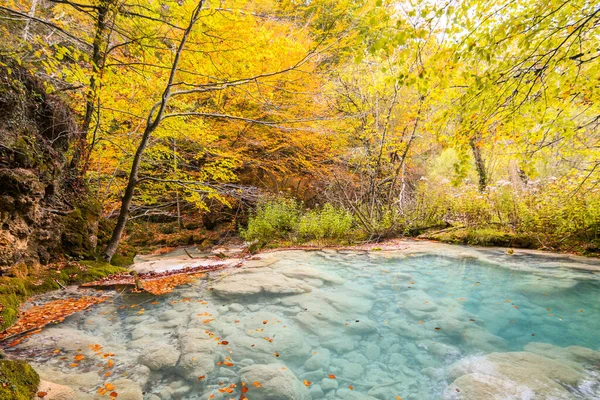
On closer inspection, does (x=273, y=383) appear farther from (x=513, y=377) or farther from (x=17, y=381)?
(x=513, y=377)

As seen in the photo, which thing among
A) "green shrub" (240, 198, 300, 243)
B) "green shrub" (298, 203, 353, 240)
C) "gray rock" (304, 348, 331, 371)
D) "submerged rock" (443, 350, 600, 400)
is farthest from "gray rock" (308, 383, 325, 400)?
"green shrub" (240, 198, 300, 243)

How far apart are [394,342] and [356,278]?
211 centimetres

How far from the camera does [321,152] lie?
1082 cm

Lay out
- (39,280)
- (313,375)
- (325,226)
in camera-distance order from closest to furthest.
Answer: (313,375) < (39,280) < (325,226)

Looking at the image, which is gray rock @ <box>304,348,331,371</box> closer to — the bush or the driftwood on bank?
the driftwood on bank

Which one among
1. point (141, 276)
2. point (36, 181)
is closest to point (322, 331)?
point (141, 276)

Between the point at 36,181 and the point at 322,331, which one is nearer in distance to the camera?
the point at 322,331

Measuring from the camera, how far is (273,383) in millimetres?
2338

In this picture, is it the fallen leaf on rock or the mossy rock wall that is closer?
the fallen leaf on rock

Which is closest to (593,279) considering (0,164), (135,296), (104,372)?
(104,372)

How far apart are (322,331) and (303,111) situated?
7381mm

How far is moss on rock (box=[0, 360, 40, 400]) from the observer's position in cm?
164

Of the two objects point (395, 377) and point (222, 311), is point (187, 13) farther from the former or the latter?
point (395, 377)

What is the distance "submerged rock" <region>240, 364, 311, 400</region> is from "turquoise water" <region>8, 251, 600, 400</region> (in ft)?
0.04
